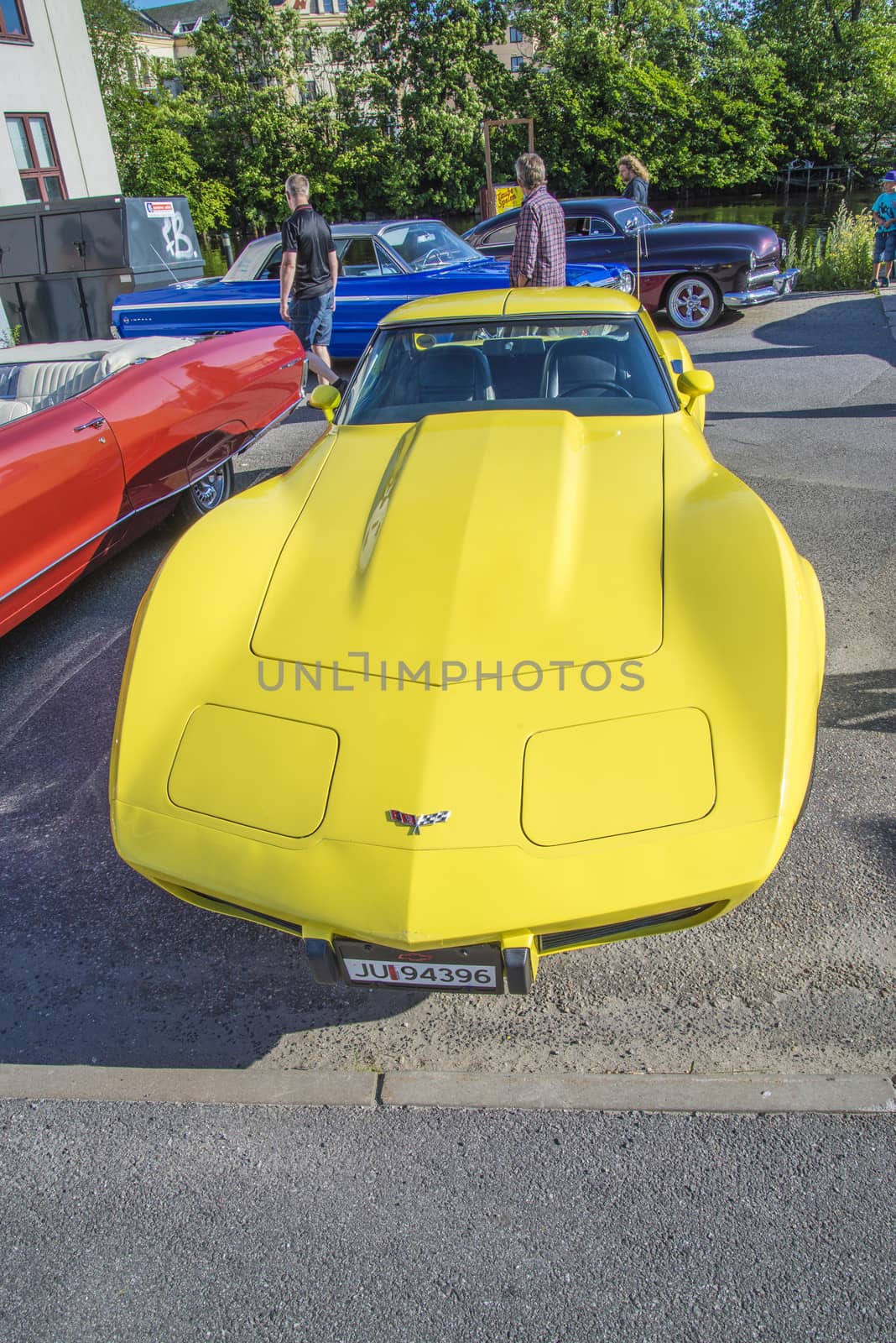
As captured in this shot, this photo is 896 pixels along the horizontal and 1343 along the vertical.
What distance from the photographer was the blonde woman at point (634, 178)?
34.6 ft

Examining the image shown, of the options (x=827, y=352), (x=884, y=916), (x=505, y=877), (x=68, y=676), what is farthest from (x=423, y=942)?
(x=827, y=352)

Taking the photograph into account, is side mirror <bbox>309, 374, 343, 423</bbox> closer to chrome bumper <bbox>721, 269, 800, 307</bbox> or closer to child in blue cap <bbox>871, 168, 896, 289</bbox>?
chrome bumper <bbox>721, 269, 800, 307</bbox>

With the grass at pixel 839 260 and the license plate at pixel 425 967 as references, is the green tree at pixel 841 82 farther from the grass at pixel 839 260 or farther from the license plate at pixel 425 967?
the license plate at pixel 425 967

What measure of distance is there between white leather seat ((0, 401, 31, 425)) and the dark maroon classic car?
22.0ft

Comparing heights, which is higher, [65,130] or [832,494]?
[65,130]

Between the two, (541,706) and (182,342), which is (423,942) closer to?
(541,706)

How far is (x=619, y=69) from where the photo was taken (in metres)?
32.8

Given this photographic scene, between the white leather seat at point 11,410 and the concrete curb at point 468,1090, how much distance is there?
3.39 metres

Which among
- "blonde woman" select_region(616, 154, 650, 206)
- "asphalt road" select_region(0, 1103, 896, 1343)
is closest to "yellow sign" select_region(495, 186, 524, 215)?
"blonde woman" select_region(616, 154, 650, 206)

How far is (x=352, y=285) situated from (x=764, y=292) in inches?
175

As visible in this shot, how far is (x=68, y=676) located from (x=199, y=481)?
1840 mm

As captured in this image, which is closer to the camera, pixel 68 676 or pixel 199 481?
pixel 68 676

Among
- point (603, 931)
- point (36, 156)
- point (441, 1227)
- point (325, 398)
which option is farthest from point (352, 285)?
point (36, 156)

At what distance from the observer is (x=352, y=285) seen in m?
8.34
